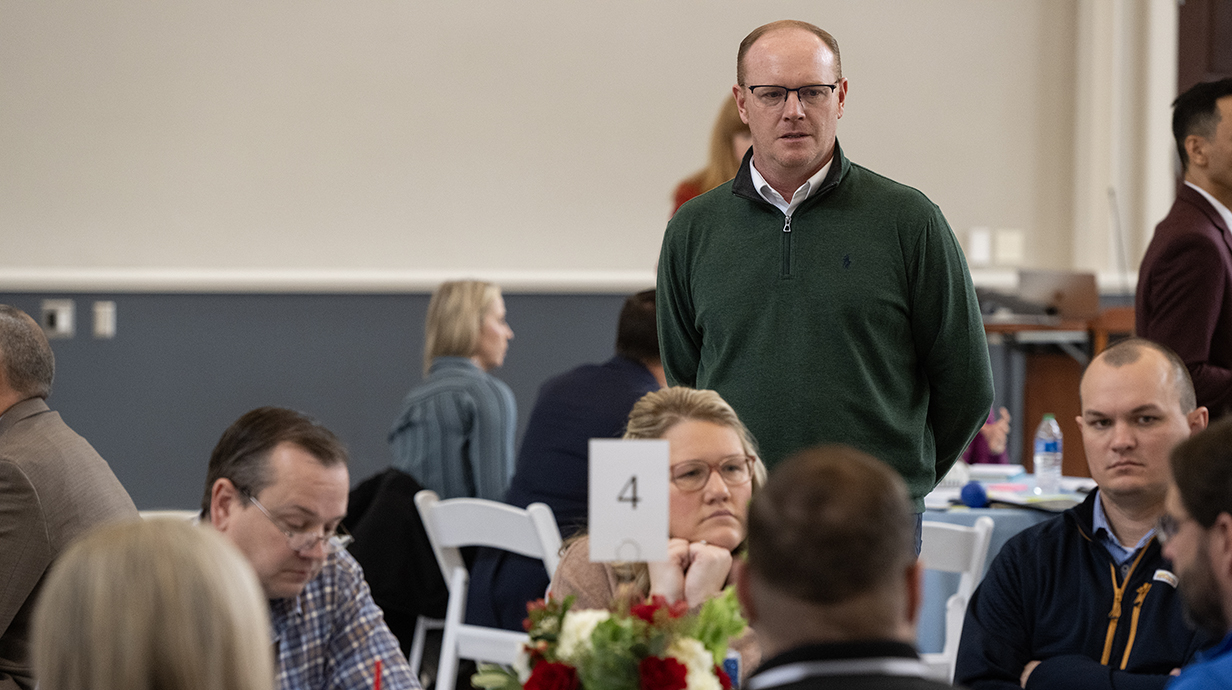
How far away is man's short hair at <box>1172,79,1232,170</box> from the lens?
287 cm

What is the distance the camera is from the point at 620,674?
4.21 ft

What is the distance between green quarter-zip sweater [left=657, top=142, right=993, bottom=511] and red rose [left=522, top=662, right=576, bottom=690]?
0.94 m

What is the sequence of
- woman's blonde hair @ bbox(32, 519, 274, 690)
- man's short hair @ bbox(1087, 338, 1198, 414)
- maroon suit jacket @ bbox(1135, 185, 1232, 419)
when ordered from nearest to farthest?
woman's blonde hair @ bbox(32, 519, 274, 690), man's short hair @ bbox(1087, 338, 1198, 414), maroon suit jacket @ bbox(1135, 185, 1232, 419)

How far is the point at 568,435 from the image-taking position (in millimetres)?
3629

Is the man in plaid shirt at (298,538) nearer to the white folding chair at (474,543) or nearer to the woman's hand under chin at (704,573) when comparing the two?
the woman's hand under chin at (704,573)

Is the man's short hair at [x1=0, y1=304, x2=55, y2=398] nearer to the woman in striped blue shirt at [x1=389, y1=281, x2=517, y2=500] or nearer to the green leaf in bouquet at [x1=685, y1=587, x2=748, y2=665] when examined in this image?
the green leaf in bouquet at [x1=685, y1=587, x2=748, y2=665]

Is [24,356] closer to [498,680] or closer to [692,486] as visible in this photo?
[692,486]

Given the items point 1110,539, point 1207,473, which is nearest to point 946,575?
point 1110,539

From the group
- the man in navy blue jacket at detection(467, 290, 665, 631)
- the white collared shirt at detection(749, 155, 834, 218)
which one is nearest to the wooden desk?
the man in navy blue jacket at detection(467, 290, 665, 631)

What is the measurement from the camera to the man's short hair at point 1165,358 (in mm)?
2482

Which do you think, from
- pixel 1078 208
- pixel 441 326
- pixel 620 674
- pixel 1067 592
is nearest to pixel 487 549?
pixel 441 326

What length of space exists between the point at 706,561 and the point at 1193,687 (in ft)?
2.29

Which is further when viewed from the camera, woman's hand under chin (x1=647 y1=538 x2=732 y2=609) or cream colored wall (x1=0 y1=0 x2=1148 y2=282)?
cream colored wall (x1=0 y1=0 x2=1148 y2=282)

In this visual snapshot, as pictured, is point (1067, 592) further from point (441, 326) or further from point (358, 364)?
point (358, 364)
